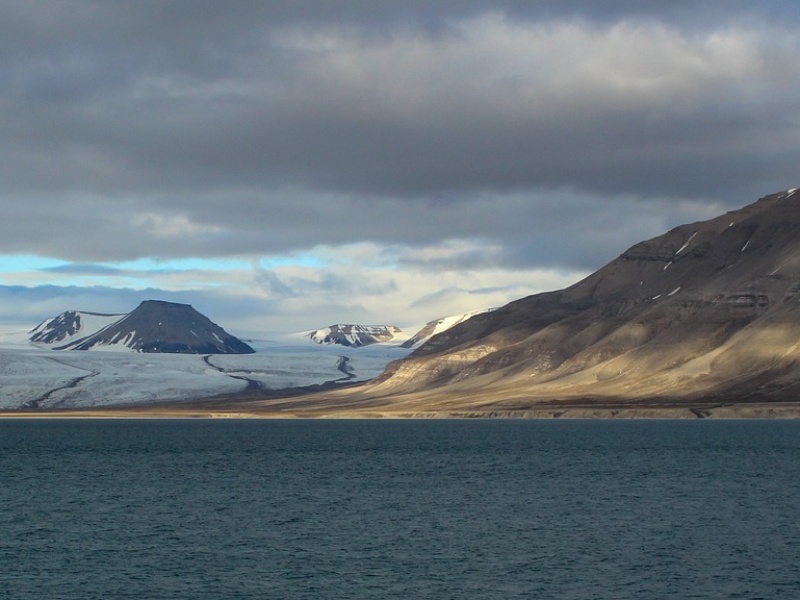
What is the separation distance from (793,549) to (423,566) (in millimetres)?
17315

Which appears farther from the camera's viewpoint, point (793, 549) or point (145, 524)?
point (145, 524)

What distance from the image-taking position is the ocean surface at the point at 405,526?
49.4 metres

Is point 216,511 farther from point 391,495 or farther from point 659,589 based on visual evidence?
point 659,589

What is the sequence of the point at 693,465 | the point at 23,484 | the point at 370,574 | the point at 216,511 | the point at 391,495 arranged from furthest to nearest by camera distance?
the point at 693,465 < the point at 23,484 < the point at 391,495 < the point at 216,511 < the point at 370,574

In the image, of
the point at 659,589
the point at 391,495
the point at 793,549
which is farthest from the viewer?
the point at 391,495

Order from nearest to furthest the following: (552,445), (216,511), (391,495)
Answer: (216,511), (391,495), (552,445)

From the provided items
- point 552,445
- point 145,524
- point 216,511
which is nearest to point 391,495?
point 216,511

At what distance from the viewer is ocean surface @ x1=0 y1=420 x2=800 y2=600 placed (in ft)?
162

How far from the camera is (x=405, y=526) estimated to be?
216 ft

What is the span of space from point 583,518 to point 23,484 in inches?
1723

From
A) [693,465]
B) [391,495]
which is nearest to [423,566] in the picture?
[391,495]

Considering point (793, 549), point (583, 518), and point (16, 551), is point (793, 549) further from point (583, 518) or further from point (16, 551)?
point (16, 551)

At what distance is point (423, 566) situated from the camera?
5334 cm

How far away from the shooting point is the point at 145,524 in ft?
219
